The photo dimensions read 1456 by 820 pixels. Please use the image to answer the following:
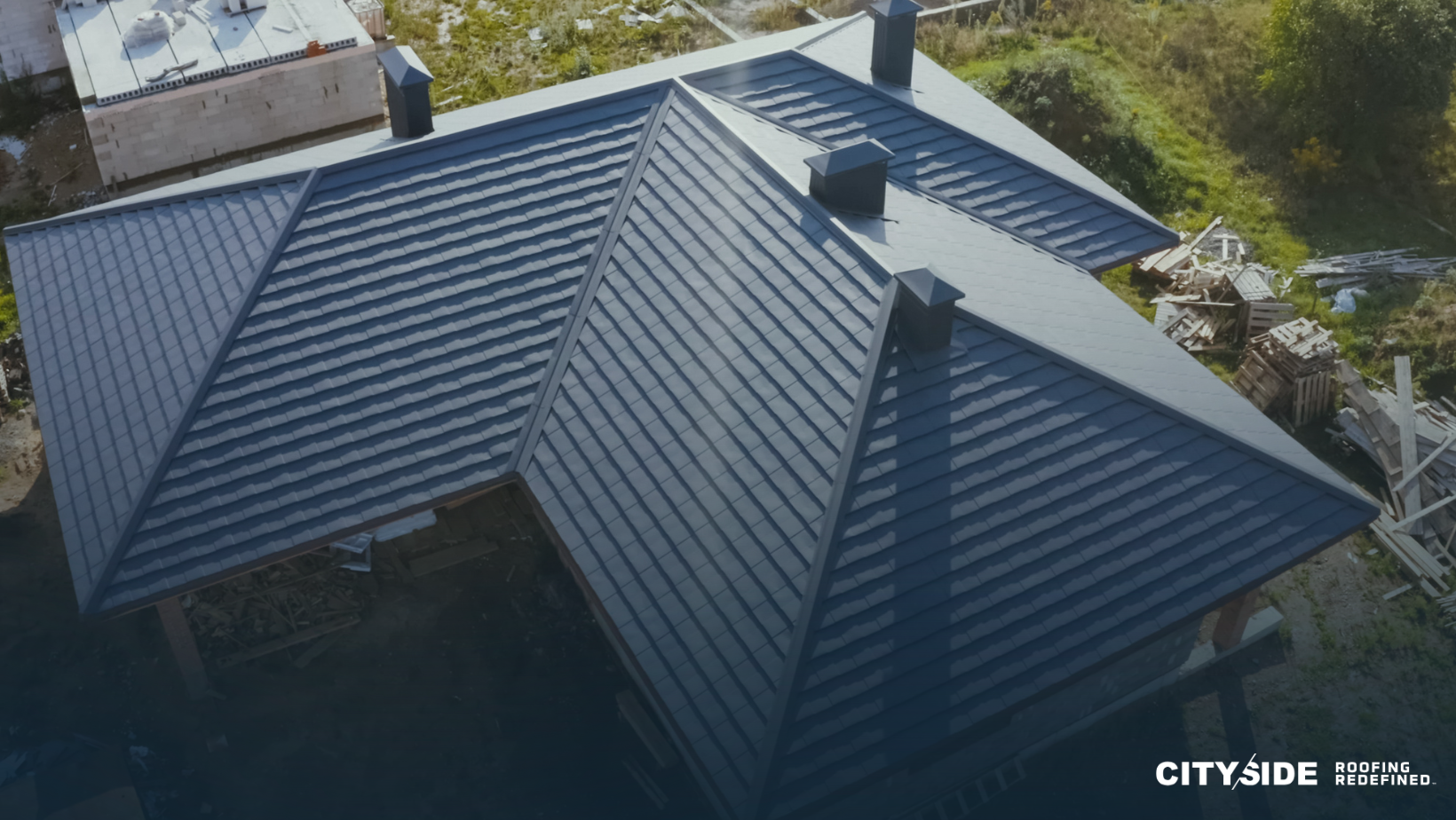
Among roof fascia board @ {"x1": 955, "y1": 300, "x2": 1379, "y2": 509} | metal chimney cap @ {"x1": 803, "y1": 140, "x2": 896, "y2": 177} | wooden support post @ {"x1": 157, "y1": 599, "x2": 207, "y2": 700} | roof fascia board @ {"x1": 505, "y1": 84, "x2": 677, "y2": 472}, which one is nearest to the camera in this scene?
roof fascia board @ {"x1": 955, "y1": 300, "x2": 1379, "y2": 509}

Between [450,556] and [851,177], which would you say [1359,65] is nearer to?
[851,177]

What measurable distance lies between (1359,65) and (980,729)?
1872 cm

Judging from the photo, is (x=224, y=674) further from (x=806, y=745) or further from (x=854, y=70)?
(x=854, y=70)

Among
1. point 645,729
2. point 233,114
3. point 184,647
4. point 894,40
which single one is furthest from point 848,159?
point 233,114

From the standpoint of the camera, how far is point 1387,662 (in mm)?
17094

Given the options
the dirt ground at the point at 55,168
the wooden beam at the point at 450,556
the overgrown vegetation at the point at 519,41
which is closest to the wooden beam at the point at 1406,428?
the wooden beam at the point at 450,556

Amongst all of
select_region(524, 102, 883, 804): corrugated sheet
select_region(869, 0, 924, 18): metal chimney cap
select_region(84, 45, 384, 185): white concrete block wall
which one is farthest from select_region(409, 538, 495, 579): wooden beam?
select_region(84, 45, 384, 185): white concrete block wall

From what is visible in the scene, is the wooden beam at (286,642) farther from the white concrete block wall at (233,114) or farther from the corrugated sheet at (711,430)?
the white concrete block wall at (233,114)

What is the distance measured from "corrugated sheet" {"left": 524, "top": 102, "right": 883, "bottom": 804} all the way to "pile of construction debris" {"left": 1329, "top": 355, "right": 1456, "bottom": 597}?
10.3 m

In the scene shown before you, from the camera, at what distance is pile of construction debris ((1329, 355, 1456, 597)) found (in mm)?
18375

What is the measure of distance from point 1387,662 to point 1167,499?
5.77 m

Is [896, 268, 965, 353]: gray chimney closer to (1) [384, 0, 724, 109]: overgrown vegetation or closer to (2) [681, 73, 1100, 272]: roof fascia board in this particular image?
(2) [681, 73, 1100, 272]: roof fascia board

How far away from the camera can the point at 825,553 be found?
12914mm

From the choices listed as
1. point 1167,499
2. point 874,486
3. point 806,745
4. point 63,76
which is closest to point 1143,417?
point 1167,499
